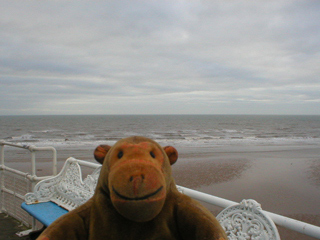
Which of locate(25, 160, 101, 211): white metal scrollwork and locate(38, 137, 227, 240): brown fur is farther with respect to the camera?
locate(25, 160, 101, 211): white metal scrollwork

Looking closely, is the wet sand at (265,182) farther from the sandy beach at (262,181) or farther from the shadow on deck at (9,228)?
the shadow on deck at (9,228)

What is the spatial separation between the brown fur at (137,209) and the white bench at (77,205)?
0.65 m

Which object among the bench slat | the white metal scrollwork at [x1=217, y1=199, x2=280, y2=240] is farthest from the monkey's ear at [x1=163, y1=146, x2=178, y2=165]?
the bench slat

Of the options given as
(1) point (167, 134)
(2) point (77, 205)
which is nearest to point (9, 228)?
(2) point (77, 205)

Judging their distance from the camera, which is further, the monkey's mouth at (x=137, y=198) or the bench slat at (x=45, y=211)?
the bench slat at (x=45, y=211)

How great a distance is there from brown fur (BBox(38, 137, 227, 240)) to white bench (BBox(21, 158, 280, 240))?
0.65m

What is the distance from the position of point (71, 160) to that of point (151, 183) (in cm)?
299

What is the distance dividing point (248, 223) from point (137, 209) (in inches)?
44.2

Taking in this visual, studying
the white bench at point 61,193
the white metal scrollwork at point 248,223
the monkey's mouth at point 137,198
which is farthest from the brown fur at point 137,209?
the white bench at point 61,193

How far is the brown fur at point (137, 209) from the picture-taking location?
3.92 feet

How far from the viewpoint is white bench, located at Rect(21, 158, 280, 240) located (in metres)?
1.90

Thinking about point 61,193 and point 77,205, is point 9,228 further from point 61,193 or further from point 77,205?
point 77,205

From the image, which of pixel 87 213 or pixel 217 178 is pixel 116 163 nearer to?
pixel 87 213

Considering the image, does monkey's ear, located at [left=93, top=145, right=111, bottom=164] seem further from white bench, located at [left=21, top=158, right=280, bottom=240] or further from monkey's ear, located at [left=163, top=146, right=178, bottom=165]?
white bench, located at [left=21, top=158, right=280, bottom=240]
